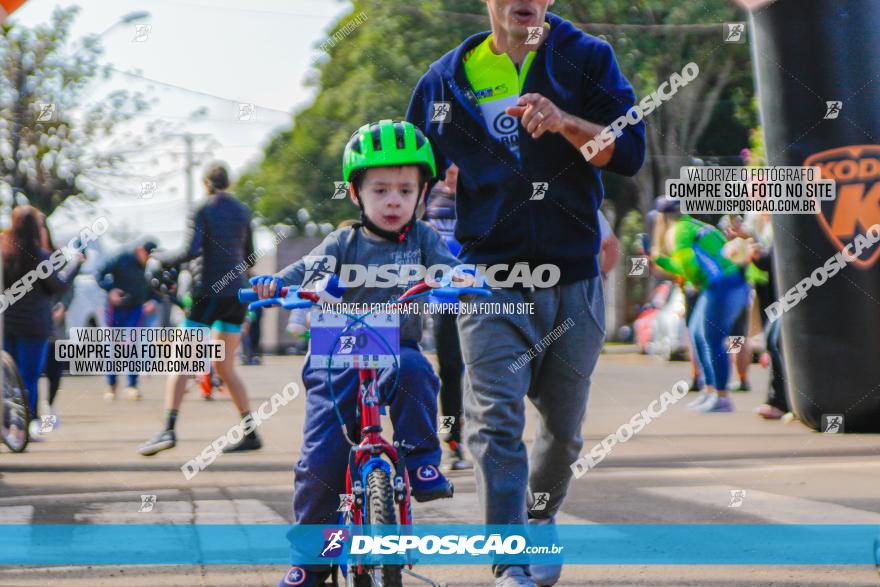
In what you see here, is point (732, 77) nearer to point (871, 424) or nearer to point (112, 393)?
point (112, 393)

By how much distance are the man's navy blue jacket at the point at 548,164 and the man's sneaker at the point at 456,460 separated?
332cm

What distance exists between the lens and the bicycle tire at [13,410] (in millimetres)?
8438

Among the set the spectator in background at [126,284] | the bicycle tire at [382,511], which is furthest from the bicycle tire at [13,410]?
the bicycle tire at [382,511]

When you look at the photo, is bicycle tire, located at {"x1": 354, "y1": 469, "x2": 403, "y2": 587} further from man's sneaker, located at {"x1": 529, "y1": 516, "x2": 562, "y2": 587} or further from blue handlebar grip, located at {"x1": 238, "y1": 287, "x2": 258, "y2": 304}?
man's sneaker, located at {"x1": 529, "y1": 516, "x2": 562, "y2": 587}

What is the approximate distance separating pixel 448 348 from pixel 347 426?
3.30 m

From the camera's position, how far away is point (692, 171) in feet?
30.3

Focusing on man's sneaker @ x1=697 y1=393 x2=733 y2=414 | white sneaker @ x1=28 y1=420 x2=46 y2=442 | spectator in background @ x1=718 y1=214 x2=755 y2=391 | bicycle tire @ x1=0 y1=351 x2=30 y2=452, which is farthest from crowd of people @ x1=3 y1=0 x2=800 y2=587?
man's sneaker @ x1=697 y1=393 x2=733 y2=414

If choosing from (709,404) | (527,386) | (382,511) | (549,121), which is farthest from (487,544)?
(709,404)

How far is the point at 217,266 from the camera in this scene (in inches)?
321

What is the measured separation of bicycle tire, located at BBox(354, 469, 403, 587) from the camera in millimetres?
3531

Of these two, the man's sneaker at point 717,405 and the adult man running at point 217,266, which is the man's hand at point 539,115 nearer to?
the adult man running at point 217,266

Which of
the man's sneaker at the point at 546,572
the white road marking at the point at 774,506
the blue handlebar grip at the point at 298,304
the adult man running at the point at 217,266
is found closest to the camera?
the blue handlebar grip at the point at 298,304

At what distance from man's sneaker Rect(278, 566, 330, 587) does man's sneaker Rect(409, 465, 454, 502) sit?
410mm

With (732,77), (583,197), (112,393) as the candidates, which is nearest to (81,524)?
(583,197)
